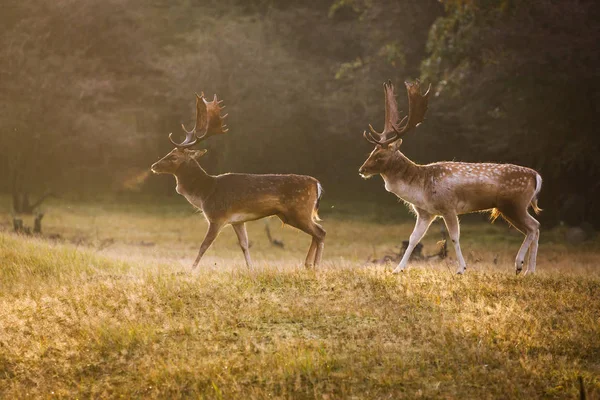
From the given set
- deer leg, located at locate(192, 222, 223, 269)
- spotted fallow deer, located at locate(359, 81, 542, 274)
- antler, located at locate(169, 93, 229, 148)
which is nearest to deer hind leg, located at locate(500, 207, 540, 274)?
spotted fallow deer, located at locate(359, 81, 542, 274)

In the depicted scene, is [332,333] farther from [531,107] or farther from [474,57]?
[474,57]

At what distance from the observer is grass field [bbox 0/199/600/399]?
22.1ft

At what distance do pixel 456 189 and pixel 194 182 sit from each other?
12.2 feet

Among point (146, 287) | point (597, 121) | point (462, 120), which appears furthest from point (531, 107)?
point (146, 287)

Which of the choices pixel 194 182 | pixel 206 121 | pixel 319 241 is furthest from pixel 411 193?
pixel 206 121

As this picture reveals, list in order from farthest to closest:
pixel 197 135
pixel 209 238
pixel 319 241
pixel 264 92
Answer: pixel 264 92
pixel 197 135
pixel 319 241
pixel 209 238

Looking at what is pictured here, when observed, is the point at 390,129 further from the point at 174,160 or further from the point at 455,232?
the point at 174,160

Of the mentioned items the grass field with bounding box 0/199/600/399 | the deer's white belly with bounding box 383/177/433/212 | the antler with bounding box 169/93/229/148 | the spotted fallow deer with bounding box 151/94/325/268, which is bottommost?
the grass field with bounding box 0/199/600/399

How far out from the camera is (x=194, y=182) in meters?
11.6

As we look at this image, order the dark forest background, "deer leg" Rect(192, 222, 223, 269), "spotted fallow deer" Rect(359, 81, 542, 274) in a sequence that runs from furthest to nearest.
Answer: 1. the dark forest background
2. "deer leg" Rect(192, 222, 223, 269)
3. "spotted fallow deer" Rect(359, 81, 542, 274)

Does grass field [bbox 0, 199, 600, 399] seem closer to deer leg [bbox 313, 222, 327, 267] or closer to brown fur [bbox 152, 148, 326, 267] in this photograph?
deer leg [bbox 313, 222, 327, 267]

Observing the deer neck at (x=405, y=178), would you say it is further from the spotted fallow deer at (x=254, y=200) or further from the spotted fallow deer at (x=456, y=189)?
the spotted fallow deer at (x=254, y=200)

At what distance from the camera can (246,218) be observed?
11.3m

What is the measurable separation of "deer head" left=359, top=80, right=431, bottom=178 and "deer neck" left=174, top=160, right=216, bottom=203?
2247 mm
